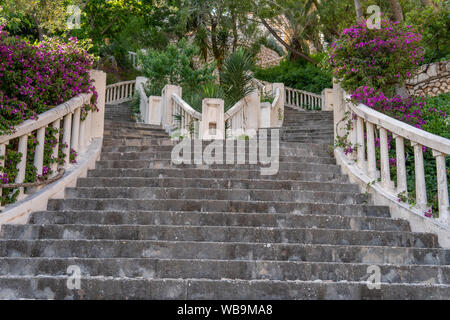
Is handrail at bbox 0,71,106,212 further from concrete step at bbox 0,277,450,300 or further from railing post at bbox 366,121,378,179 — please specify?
railing post at bbox 366,121,378,179

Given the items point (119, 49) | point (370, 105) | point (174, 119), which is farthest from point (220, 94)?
point (119, 49)

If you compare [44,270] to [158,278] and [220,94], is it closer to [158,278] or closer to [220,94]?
[158,278]

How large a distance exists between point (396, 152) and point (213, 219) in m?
2.34

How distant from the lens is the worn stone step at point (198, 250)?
408cm

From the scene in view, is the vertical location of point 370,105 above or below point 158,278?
above

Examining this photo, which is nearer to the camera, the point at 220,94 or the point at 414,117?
the point at 414,117

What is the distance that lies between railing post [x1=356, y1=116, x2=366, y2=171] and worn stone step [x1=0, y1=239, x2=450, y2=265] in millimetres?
2098

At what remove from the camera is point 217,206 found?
502cm

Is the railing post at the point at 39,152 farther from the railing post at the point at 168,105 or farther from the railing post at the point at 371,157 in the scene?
the railing post at the point at 168,105

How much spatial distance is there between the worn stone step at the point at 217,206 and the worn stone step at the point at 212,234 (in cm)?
60

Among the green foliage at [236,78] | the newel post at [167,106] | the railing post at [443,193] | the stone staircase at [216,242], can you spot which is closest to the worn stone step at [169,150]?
the stone staircase at [216,242]

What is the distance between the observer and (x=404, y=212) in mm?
4973

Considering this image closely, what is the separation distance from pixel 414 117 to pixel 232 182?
2.97 meters

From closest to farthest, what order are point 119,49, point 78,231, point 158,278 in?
point 158,278 → point 78,231 → point 119,49
